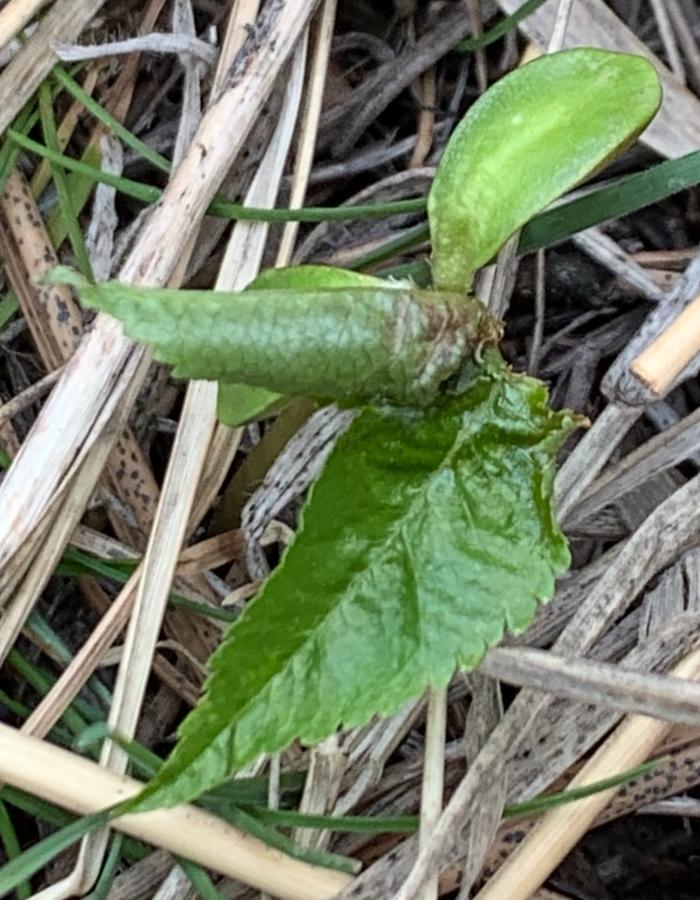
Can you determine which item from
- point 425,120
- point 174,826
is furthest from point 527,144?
point 174,826

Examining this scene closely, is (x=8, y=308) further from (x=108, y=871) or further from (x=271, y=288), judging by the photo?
(x=108, y=871)

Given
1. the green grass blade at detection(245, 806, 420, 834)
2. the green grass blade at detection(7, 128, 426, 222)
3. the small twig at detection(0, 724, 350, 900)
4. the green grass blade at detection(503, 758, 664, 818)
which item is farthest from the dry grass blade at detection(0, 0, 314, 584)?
the green grass blade at detection(503, 758, 664, 818)

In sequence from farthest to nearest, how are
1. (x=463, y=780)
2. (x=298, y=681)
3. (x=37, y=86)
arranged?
(x=37, y=86) < (x=463, y=780) < (x=298, y=681)

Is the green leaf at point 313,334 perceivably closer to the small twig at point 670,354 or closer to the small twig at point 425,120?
the small twig at point 670,354

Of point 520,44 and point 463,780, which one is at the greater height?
point 520,44

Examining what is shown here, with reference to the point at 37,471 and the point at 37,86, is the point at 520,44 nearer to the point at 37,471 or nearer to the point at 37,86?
the point at 37,86

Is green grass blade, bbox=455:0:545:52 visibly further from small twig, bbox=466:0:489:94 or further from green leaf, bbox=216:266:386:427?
green leaf, bbox=216:266:386:427

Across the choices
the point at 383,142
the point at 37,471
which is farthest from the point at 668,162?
the point at 37,471
